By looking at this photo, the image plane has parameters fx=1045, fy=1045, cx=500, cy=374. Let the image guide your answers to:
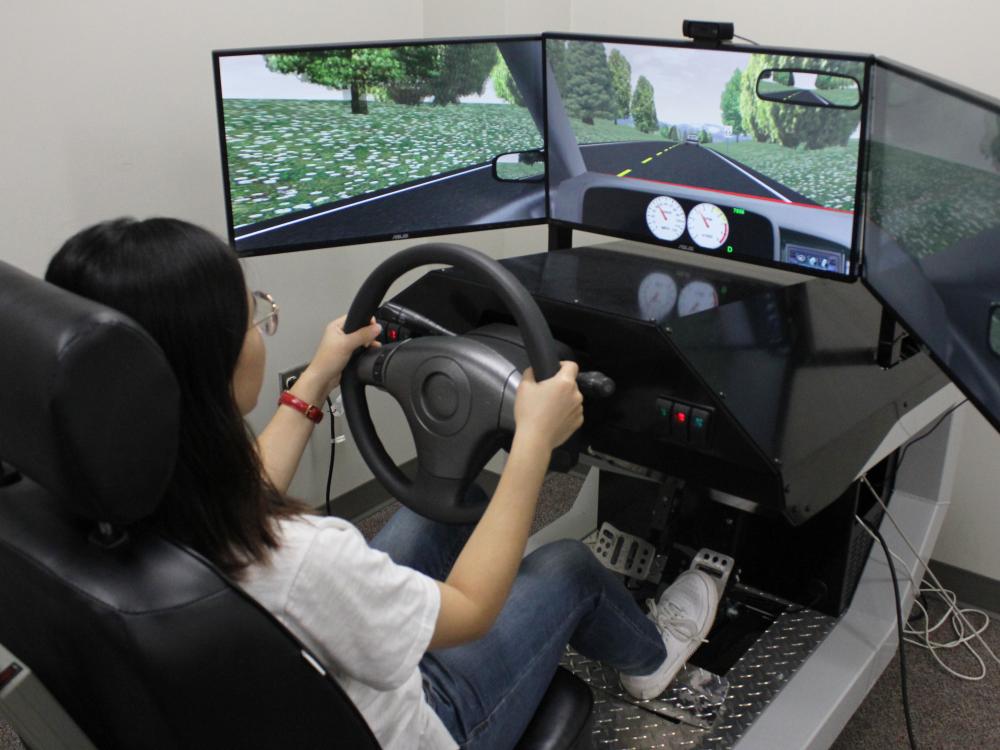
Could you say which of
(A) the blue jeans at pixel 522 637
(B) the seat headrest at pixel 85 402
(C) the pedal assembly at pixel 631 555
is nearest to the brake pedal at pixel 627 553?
(C) the pedal assembly at pixel 631 555

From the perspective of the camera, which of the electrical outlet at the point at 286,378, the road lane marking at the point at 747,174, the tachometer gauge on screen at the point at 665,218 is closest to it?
the road lane marking at the point at 747,174

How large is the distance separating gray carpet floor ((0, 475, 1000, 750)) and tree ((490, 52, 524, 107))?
125 cm

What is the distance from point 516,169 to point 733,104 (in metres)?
0.48

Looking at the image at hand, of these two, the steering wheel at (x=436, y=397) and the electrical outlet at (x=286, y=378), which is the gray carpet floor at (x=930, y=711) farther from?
the steering wheel at (x=436, y=397)

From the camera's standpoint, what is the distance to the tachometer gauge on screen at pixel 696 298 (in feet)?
5.33

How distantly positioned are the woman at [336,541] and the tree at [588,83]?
0.71 m

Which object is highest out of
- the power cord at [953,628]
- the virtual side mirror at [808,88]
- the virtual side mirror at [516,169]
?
the virtual side mirror at [808,88]

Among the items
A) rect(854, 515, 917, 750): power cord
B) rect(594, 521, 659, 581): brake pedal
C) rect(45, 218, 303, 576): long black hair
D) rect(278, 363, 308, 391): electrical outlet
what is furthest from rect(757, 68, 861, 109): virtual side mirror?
rect(278, 363, 308, 391): electrical outlet

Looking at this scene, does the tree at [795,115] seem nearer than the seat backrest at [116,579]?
No

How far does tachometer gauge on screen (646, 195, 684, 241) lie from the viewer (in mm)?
1911

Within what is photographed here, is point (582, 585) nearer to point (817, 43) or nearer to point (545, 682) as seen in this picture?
point (545, 682)

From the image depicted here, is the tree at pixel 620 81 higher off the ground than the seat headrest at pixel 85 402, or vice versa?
the tree at pixel 620 81

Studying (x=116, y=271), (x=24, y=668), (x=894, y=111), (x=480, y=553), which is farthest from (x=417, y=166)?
(x=24, y=668)

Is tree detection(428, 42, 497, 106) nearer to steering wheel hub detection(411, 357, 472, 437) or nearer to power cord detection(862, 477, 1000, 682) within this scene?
steering wheel hub detection(411, 357, 472, 437)
